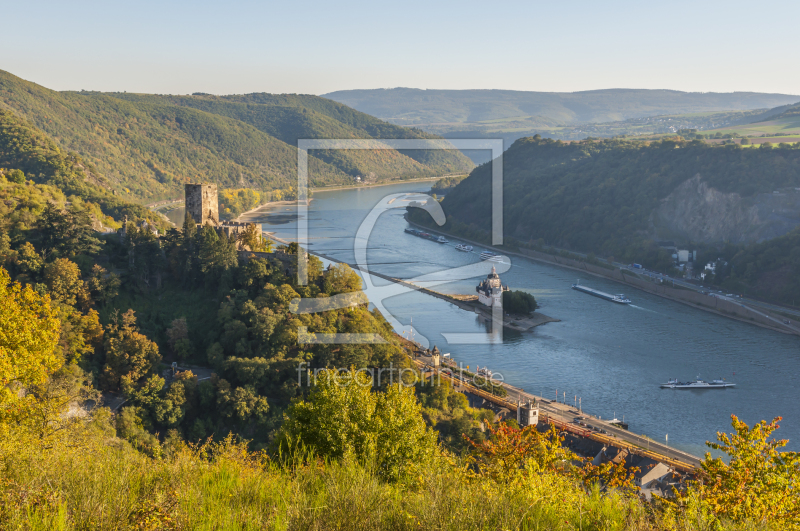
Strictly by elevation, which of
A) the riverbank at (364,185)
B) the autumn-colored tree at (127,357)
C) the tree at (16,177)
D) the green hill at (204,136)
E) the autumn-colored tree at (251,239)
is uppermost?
the green hill at (204,136)

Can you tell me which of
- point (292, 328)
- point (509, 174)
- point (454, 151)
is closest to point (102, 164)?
point (509, 174)

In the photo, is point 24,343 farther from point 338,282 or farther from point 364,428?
point 338,282

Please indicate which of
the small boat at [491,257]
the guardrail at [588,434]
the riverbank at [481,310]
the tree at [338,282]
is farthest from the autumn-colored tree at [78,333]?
the small boat at [491,257]

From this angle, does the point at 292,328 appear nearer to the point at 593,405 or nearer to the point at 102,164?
the point at 593,405

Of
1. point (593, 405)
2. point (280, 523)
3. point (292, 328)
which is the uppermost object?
point (280, 523)

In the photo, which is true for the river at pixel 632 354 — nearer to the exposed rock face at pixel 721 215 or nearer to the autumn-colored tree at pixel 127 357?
the exposed rock face at pixel 721 215

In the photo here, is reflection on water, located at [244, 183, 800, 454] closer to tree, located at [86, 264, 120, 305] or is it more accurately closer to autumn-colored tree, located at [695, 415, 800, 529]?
tree, located at [86, 264, 120, 305]
